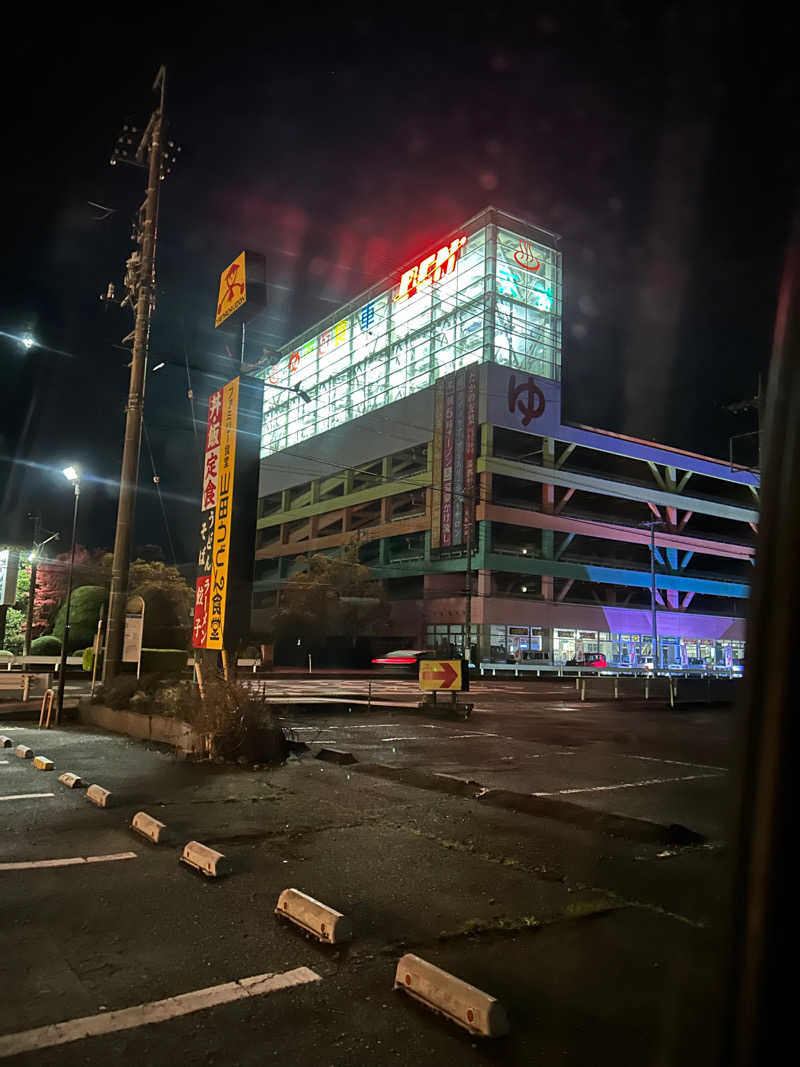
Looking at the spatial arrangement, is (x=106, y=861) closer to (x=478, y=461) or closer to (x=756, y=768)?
(x=756, y=768)

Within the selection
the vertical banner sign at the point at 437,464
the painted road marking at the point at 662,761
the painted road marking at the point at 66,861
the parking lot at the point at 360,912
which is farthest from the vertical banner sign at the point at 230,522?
the vertical banner sign at the point at 437,464

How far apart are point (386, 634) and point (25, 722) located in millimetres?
41549

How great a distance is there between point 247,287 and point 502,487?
4577cm

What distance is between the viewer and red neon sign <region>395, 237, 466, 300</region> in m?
60.9

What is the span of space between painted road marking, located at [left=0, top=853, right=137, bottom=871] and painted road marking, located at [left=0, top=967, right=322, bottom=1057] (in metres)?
2.73

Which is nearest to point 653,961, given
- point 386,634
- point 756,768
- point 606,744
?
point 756,768

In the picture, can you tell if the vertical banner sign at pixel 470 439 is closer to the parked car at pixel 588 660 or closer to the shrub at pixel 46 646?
the parked car at pixel 588 660

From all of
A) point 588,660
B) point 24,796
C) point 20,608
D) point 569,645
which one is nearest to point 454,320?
point 569,645

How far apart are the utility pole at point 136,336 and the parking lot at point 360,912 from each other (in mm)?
5897

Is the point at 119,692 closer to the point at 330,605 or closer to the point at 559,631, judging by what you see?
the point at 330,605

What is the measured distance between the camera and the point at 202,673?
41.4ft

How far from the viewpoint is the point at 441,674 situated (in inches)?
720

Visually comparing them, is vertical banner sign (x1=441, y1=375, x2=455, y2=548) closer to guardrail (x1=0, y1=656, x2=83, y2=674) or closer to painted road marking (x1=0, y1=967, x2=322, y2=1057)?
guardrail (x1=0, y1=656, x2=83, y2=674)

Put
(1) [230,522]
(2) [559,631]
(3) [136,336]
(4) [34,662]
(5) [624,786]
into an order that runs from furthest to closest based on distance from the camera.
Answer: (2) [559,631], (4) [34,662], (3) [136,336], (1) [230,522], (5) [624,786]
